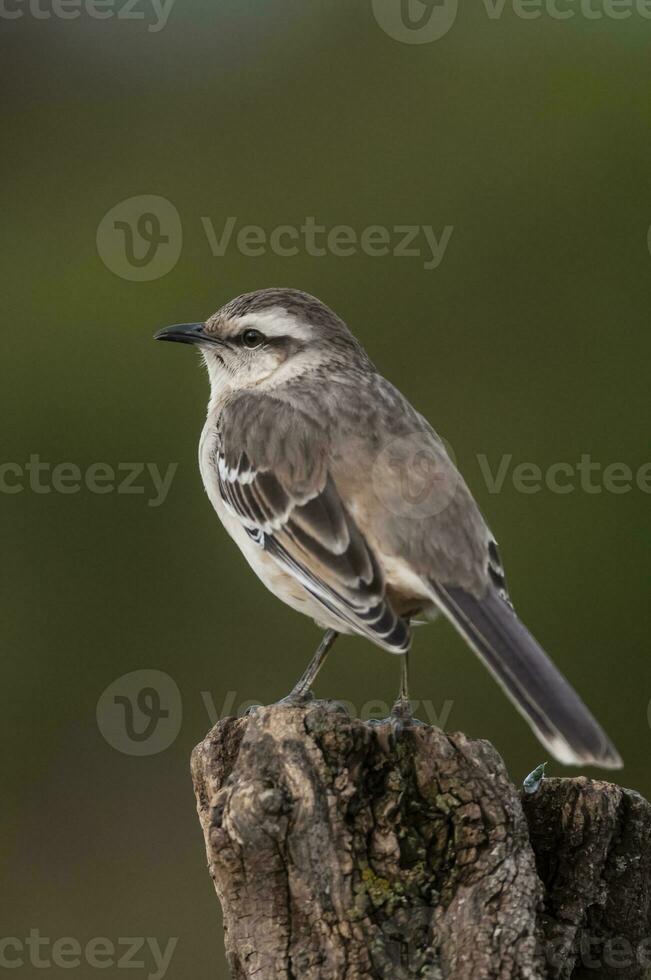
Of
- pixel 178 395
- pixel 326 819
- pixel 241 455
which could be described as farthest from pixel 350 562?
pixel 178 395

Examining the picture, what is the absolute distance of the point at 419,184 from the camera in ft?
34.9

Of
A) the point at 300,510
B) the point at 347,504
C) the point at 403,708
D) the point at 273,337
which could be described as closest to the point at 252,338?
the point at 273,337

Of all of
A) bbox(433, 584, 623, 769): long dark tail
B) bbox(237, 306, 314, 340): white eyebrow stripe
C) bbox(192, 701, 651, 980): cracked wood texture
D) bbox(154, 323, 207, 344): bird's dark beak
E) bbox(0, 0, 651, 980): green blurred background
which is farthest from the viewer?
bbox(0, 0, 651, 980): green blurred background

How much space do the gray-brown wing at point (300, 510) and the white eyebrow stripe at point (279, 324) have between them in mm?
346

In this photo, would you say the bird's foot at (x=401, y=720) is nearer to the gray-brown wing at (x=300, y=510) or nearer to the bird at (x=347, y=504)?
the bird at (x=347, y=504)

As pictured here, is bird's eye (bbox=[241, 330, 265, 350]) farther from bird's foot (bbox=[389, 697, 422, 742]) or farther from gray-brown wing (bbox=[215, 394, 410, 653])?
bird's foot (bbox=[389, 697, 422, 742])

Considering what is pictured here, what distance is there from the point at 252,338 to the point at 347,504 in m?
1.30

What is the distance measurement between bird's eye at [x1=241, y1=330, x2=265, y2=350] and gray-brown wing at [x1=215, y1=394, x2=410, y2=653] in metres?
0.30

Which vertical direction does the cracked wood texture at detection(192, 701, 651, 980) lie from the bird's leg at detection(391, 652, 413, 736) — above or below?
below

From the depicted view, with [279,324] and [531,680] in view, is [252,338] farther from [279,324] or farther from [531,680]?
[531,680]

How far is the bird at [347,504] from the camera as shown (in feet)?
15.6

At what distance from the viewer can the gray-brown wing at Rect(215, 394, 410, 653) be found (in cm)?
507

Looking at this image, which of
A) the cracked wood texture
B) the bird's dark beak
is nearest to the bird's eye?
the bird's dark beak

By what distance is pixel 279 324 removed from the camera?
623 centimetres
